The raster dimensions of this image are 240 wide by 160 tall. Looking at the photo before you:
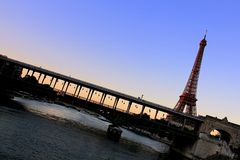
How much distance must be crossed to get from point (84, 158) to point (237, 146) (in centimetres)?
5148

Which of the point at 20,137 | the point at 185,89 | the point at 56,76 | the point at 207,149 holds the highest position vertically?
the point at 185,89

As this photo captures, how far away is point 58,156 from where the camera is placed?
129 ft

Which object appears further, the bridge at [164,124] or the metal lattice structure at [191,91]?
the metal lattice structure at [191,91]

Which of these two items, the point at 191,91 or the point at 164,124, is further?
the point at 191,91

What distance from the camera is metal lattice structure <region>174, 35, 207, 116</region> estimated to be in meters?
134

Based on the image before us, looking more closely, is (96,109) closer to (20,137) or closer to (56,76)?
(56,76)

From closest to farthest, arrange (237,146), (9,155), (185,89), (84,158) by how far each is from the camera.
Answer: (9,155), (84,158), (237,146), (185,89)

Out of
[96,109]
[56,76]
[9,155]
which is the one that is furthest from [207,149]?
[9,155]

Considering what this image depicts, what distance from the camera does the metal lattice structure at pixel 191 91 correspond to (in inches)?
5276

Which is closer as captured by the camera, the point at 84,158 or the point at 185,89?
the point at 84,158

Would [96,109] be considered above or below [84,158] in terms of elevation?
above

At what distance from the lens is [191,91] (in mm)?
137125

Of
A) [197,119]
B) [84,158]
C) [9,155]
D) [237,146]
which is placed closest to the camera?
[9,155]

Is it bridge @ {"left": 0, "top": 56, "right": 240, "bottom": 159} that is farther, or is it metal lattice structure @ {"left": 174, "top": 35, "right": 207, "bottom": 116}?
metal lattice structure @ {"left": 174, "top": 35, "right": 207, "bottom": 116}
